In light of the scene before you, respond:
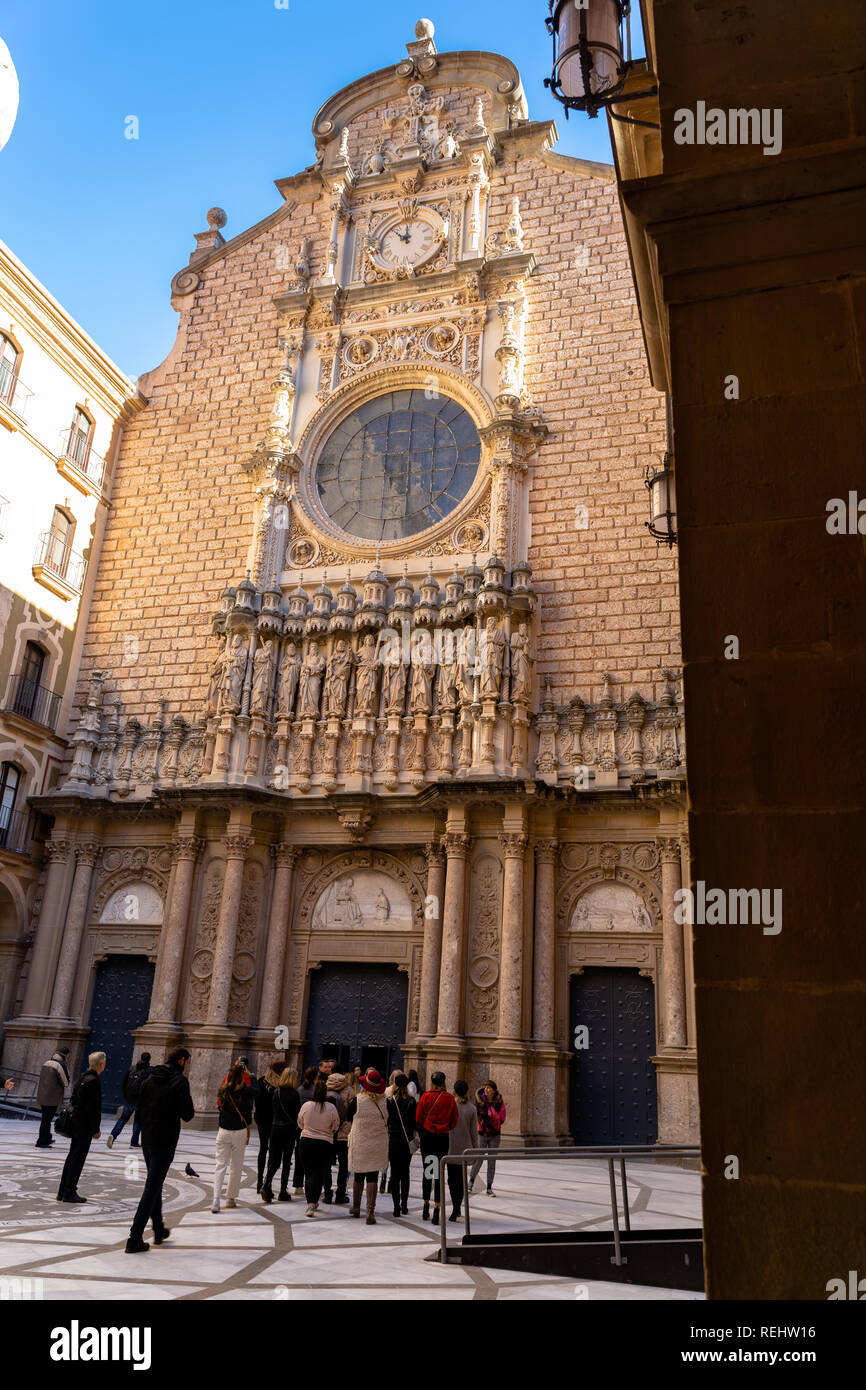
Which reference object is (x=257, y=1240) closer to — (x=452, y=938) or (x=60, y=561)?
(x=452, y=938)

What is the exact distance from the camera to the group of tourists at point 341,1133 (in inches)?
362

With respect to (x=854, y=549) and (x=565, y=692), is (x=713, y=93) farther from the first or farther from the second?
(x=565, y=692)

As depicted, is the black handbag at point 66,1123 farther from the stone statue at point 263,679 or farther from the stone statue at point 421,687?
the stone statue at point 263,679

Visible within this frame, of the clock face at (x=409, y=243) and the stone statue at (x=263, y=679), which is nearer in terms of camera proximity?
the stone statue at (x=263, y=679)

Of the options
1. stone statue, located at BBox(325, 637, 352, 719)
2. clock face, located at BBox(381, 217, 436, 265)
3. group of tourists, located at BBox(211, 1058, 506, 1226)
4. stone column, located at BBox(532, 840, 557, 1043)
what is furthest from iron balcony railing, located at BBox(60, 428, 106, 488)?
group of tourists, located at BBox(211, 1058, 506, 1226)

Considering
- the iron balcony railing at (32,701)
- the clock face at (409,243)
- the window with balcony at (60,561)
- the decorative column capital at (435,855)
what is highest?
the clock face at (409,243)

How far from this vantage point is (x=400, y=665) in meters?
20.1

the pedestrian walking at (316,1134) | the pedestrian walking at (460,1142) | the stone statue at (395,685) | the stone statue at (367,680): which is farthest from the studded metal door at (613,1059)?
the pedestrian walking at (316,1134)

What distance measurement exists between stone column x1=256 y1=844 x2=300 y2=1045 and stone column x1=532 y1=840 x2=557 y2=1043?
4773mm

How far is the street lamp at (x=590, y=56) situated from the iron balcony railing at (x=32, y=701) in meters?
18.0

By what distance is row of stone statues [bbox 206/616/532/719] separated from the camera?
19.1 meters

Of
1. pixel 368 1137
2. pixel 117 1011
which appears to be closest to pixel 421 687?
pixel 117 1011

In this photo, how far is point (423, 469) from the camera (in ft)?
74.4

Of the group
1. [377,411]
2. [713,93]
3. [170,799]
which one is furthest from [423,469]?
[713,93]
